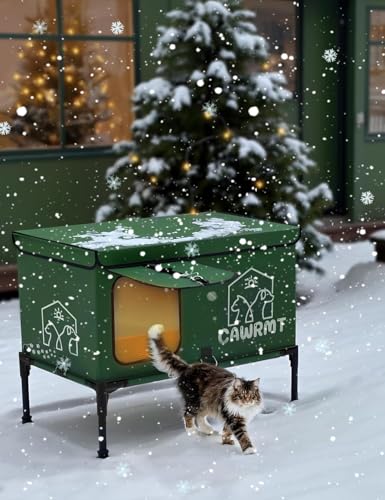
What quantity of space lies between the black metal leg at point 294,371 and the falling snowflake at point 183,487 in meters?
1.49

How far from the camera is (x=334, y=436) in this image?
6160 mm

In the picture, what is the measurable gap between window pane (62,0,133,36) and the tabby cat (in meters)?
6.66

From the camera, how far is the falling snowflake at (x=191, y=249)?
617 centimetres

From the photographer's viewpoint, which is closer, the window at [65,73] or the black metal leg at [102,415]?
the black metal leg at [102,415]

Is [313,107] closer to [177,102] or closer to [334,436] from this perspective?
[177,102]

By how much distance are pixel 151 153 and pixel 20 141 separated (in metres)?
1.97

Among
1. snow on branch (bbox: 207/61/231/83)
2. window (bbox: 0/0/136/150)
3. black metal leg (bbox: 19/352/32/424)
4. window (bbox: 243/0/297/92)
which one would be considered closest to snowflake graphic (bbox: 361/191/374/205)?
window (bbox: 243/0/297/92)

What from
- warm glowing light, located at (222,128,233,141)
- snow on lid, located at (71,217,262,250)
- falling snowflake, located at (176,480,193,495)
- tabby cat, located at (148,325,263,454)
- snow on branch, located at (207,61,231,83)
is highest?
snow on branch, located at (207,61,231,83)

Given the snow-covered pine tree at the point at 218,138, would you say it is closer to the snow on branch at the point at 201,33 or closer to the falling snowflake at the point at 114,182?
the snow on branch at the point at 201,33

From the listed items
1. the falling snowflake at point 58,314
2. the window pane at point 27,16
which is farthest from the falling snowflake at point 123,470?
the window pane at point 27,16

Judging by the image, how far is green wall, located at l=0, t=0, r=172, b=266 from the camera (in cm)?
1145

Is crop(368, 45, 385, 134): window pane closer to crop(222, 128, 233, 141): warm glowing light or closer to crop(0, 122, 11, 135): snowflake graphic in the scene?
crop(222, 128, 233, 141): warm glowing light

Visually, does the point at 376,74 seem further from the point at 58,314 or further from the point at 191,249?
the point at 58,314

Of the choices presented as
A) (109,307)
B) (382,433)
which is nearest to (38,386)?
(109,307)
